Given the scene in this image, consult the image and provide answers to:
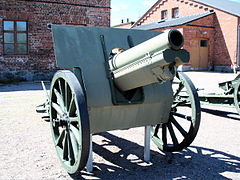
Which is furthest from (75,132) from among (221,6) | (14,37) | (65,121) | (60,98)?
(221,6)

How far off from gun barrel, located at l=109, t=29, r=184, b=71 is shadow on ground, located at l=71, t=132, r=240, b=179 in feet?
3.89

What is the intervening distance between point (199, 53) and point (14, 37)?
40.8 feet

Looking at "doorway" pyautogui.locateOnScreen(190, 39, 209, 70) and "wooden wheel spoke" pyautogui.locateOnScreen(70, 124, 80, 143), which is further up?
"doorway" pyautogui.locateOnScreen(190, 39, 209, 70)

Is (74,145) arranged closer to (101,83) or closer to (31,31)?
(101,83)

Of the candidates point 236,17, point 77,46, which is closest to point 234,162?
point 77,46

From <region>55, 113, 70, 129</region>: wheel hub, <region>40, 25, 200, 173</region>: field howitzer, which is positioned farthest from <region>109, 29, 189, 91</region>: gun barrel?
<region>55, 113, 70, 129</region>: wheel hub

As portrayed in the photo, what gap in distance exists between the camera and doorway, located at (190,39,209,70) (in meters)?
20.3

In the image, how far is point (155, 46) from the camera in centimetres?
266

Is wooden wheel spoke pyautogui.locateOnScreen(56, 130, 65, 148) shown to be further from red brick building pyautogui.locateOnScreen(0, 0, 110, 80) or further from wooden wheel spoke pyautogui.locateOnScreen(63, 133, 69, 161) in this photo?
red brick building pyautogui.locateOnScreen(0, 0, 110, 80)

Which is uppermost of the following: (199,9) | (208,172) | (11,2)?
(199,9)

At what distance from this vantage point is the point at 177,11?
24812 millimetres

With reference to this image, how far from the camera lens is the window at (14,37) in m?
13.0

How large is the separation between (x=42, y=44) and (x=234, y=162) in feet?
37.5

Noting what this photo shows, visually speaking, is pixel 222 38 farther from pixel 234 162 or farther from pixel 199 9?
pixel 234 162
